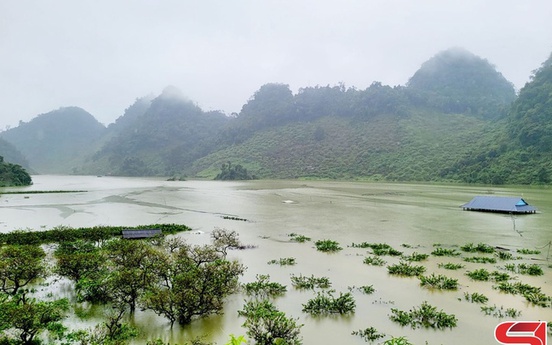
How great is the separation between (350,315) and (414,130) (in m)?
107

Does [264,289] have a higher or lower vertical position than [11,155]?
lower

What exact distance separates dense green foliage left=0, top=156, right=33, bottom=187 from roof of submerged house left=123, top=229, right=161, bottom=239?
6469 centimetres

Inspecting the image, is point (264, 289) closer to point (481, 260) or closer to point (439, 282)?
point (439, 282)

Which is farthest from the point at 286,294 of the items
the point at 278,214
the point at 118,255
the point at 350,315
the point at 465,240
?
the point at 278,214

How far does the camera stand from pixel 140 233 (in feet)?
67.3

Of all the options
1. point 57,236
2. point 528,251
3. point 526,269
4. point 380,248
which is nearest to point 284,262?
point 380,248

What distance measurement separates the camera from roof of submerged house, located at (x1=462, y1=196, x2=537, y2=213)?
29953mm

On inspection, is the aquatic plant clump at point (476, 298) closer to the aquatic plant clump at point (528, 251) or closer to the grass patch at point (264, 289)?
the grass patch at point (264, 289)

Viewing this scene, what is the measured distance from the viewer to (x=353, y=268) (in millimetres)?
15148

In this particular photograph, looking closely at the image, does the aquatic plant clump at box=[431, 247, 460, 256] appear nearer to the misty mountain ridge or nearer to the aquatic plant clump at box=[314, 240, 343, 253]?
the aquatic plant clump at box=[314, 240, 343, 253]

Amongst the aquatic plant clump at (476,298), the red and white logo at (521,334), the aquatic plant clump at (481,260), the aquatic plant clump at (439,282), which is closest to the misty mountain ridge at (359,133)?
the aquatic plant clump at (481,260)

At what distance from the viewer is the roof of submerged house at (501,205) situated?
30.0 m

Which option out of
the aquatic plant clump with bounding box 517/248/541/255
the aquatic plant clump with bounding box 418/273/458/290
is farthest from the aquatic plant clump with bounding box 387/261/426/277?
the aquatic plant clump with bounding box 517/248/541/255

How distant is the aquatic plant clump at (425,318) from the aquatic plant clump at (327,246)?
8120 millimetres
